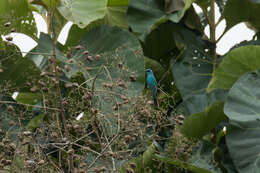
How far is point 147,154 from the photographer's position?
2680 mm

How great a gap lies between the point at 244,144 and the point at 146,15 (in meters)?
1.00

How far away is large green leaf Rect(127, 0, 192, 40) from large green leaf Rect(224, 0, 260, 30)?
0.88ft

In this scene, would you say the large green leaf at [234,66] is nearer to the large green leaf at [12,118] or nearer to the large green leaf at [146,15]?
the large green leaf at [146,15]

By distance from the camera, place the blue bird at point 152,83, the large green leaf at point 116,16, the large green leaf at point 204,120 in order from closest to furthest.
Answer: the blue bird at point 152,83 → the large green leaf at point 204,120 → the large green leaf at point 116,16

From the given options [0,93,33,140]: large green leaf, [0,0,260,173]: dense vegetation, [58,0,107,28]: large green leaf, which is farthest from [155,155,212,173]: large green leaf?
[58,0,107,28]: large green leaf

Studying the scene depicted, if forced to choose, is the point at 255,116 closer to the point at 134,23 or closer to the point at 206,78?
the point at 206,78

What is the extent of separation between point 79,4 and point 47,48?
0.96ft

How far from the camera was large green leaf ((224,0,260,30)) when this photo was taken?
10.5 ft

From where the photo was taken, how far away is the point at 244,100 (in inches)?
109

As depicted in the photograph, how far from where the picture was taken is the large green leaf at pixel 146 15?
3.22m

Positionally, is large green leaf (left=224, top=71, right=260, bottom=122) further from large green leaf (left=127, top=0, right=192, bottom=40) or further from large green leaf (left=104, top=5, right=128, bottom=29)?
large green leaf (left=104, top=5, right=128, bottom=29)

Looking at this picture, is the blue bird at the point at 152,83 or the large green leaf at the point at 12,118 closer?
the large green leaf at the point at 12,118

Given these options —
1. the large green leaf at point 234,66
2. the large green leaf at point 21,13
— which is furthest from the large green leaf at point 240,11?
the large green leaf at point 21,13

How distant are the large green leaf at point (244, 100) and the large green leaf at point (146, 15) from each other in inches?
23.1
